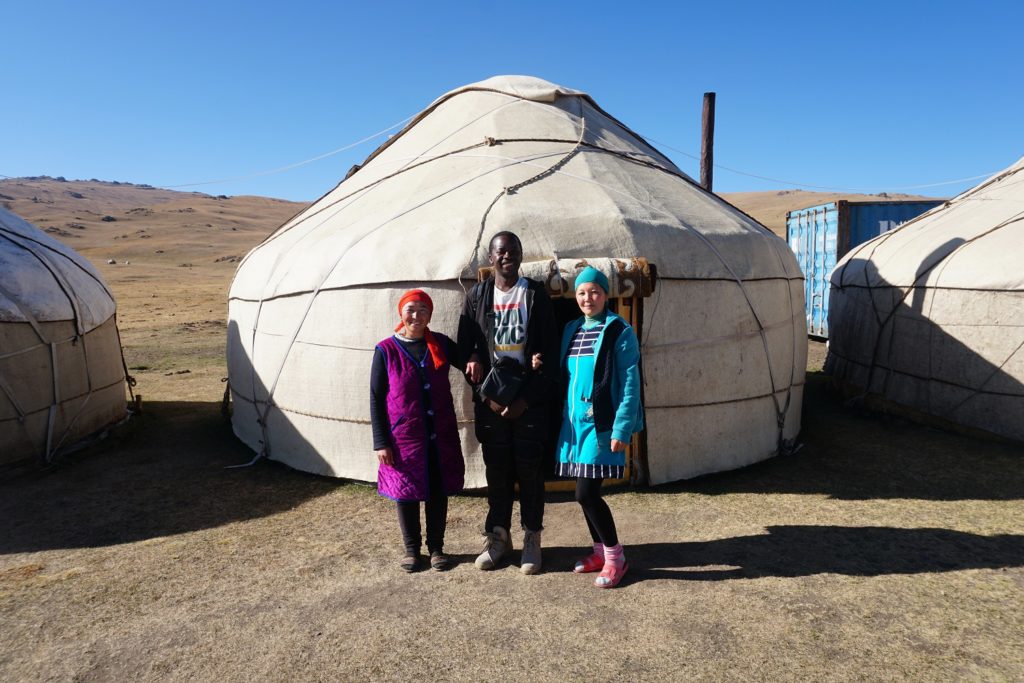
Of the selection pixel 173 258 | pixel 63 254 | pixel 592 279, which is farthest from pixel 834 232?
pixel 173 258

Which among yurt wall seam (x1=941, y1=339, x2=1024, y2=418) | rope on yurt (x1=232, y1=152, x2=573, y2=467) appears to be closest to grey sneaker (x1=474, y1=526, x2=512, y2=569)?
rope on yurt (x1=232, y1=152, x2=573, y2=467)

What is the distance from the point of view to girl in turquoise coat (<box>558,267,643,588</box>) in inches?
117

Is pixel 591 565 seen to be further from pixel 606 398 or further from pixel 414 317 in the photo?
pixel 414 317

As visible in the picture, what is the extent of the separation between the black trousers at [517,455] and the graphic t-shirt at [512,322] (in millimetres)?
292

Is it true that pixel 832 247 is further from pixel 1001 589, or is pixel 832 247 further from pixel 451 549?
pixel 451 549

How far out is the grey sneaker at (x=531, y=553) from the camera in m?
3.28

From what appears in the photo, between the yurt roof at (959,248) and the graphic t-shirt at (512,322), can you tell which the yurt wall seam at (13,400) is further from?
the yurt roof at (959,248)

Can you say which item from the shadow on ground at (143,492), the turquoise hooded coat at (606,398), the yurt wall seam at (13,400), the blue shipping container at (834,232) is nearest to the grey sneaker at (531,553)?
the turquoise hooded coat at (606,398)

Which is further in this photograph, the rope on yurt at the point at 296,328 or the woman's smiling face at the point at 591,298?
the rope on yurt at the point at 296,328

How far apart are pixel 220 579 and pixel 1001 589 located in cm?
384

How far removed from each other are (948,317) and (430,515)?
506 centimetres

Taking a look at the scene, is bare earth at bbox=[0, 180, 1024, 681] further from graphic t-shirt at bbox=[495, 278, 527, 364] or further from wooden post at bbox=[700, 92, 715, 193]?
wooden post at bbox=[700, 92, 715, 193]

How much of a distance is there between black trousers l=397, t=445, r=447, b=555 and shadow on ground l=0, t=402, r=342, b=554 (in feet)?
4.32

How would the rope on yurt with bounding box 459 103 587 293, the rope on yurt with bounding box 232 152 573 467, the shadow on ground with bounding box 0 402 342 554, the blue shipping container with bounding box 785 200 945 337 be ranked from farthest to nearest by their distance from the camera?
the blue shipping container with bounding box 785 200 945 337 < the rope on yurt with bounding box 232 152 573 467 < the rope on yurt with bounding box 459 103 587 293 < the shadow on ground with bounding box 0 402 342 554
